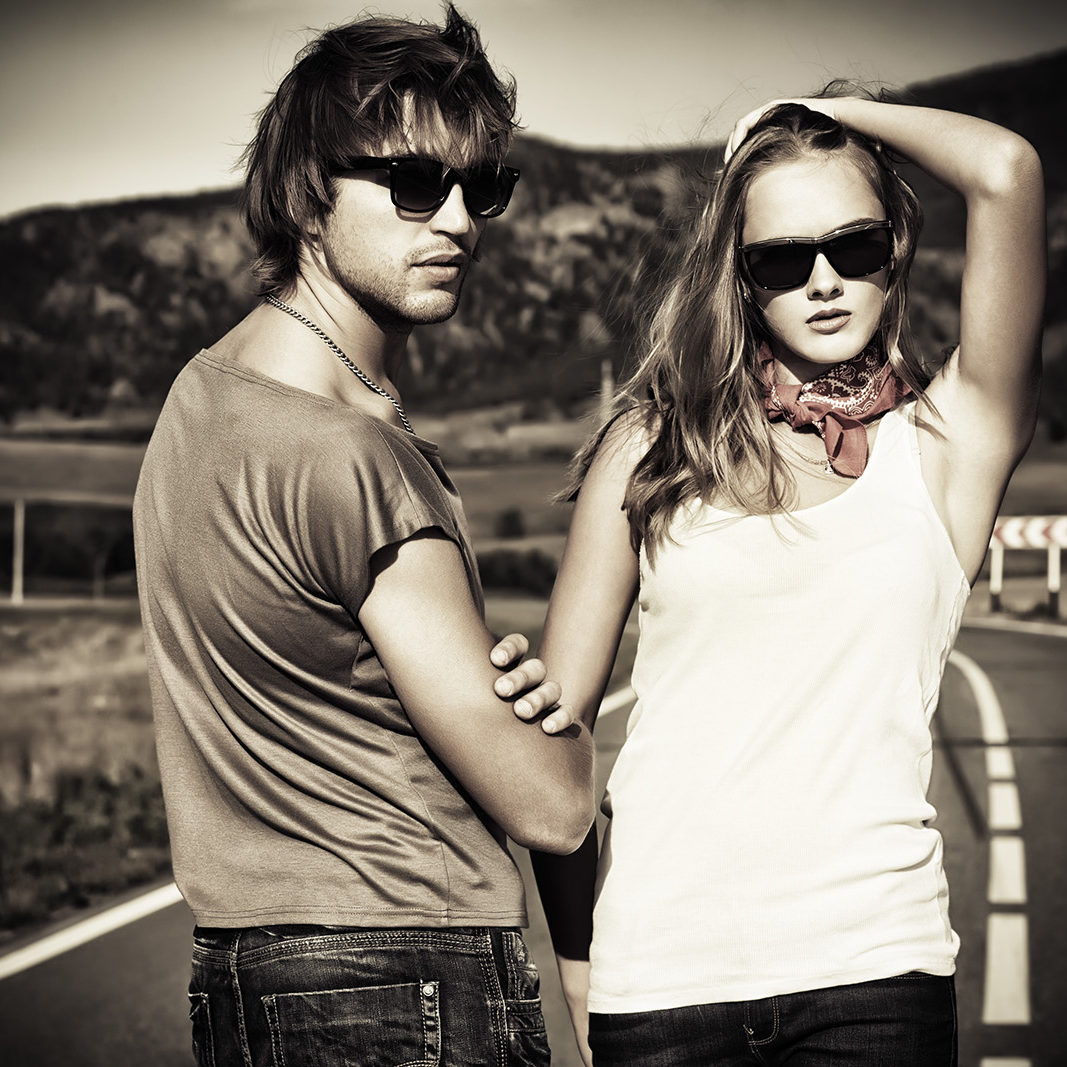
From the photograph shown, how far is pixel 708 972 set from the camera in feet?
5.93

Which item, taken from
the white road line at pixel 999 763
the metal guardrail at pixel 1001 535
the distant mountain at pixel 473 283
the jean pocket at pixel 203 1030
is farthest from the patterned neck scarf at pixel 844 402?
the metal guardrail at pixel 1001 535

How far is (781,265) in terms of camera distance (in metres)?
2.03

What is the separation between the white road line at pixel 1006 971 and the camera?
402 cm

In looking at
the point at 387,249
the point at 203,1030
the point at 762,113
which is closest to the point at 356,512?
the point at 387,249

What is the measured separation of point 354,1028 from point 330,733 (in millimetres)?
369

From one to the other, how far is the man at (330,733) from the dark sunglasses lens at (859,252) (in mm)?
725

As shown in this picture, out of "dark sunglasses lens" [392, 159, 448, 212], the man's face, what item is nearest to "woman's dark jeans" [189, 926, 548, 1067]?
the man's face

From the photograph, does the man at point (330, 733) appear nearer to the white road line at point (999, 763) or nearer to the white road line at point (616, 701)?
the white road line at point (999, 763)

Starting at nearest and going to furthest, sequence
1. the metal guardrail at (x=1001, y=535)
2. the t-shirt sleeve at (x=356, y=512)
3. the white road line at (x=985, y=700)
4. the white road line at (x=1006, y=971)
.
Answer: the t-shirt sleeve at (x=356, y=512)
the white road line at (x=1006, y=971)
the white road line at (x=985, y=700)
the metal guardrail at (x=1001, y=535)

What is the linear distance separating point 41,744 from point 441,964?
5.49 meters

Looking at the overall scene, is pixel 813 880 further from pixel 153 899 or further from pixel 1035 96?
pixel 1035 96

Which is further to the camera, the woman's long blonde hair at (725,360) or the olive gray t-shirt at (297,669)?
the woman's long blonde hair at (725,360)

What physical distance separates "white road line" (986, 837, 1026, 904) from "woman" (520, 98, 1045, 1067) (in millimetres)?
3227

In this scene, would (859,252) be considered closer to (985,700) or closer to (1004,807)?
(1004,807)
